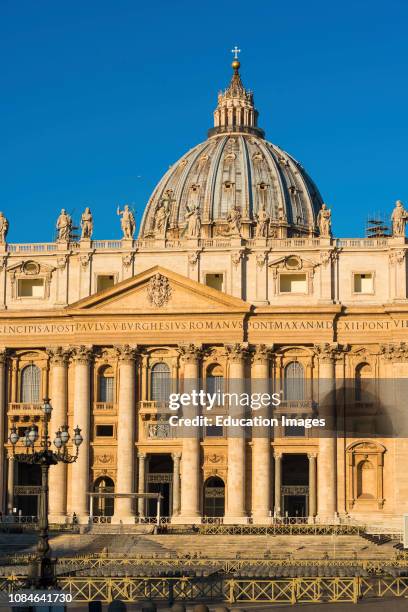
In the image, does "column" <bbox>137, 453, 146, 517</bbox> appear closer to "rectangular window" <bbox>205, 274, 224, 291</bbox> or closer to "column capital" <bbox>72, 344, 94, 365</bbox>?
"column capital" <bbox>72, 344, 94, 365</bbox>

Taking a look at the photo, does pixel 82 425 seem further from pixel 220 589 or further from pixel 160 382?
pixel 220 589

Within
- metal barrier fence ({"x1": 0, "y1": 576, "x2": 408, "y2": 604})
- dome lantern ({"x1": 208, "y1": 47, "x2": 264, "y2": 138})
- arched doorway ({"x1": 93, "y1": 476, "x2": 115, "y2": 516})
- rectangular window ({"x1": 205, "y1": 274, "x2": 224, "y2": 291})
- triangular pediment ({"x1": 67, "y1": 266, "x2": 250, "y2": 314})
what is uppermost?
dome lantern ({"x1": 208, "y1": 47, "x2": 264, "y2": 138})

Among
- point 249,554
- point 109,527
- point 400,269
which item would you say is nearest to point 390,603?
point 249,554

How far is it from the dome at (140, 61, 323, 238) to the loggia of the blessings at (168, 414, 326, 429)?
4969cm

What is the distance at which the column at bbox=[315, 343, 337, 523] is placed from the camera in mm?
97500

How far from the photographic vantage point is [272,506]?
324 feet

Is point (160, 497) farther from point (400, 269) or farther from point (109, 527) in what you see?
point (400, 269)

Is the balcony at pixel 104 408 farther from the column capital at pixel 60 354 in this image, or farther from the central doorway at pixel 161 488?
the central doorway at pixel 161 488

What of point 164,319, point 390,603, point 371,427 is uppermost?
point 164,319

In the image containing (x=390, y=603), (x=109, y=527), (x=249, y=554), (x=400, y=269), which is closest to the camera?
(x=390, y=603)

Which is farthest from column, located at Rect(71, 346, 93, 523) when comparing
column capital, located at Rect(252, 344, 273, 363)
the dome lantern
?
the dome lantern

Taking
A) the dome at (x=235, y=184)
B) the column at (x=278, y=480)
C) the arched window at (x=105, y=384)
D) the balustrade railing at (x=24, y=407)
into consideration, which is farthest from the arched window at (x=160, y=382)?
the dome at (x=235, y=184)

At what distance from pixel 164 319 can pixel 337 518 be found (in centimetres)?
1803

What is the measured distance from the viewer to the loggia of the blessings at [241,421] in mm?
98500
